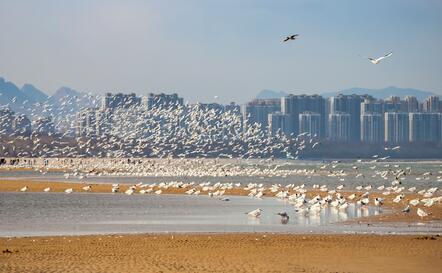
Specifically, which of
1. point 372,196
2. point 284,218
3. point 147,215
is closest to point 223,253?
point 284,218

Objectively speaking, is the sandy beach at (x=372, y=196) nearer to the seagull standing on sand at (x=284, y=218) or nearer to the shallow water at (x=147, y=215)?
the shallow water at (x=147, y=215)

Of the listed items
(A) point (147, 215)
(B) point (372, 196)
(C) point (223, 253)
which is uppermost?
(C) point (223, 253)

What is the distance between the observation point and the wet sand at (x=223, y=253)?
20.2 meters

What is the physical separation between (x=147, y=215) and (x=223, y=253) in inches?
576

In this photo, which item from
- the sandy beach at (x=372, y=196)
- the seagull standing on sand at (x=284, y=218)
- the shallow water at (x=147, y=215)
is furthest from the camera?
the sandy beach at (x=372, y=196)

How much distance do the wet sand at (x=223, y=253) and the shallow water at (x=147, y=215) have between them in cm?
326

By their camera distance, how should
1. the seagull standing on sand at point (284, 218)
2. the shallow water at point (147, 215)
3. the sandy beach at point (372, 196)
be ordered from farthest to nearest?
1. the sandy beach at point (372, 196)
2. the seagull standing on sand at point (284, 218)
3. the shallow water at point (147, 215)

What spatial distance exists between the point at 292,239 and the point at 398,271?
677cm

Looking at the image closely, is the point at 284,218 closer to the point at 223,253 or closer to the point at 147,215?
the point at 147,215

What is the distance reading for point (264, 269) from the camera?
1988 cm

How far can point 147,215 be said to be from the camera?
37.2 meters

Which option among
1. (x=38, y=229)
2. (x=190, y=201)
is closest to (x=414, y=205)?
(x=190, y=201)

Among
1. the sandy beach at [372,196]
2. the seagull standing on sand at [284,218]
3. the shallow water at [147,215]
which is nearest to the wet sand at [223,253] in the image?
the shallow water at [147,215]

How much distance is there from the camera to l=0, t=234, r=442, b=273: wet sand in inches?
797
